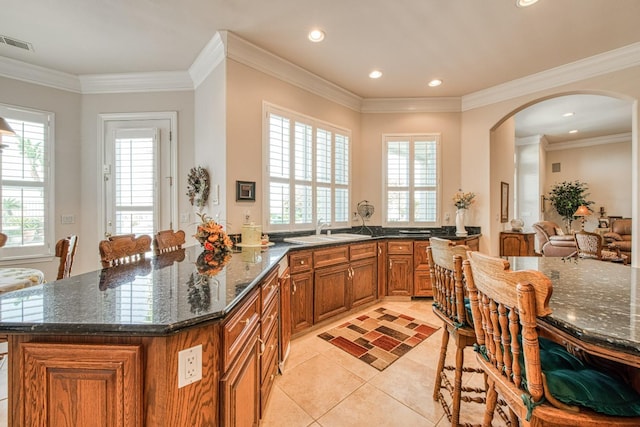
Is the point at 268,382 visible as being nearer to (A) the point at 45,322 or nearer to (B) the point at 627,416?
(A) the point at 45,322

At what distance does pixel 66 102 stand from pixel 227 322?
4166 millimetres

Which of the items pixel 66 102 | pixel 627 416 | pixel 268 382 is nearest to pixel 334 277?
pixel 268 382

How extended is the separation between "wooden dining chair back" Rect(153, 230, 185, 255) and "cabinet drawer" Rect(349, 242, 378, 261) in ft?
5.99

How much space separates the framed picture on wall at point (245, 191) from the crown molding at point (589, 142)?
9515mm

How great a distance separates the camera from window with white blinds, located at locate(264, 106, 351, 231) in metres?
3.18

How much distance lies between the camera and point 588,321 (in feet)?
3.23

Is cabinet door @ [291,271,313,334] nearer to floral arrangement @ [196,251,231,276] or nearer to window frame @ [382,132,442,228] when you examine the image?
floral arrangement @ [196,251,231,276]

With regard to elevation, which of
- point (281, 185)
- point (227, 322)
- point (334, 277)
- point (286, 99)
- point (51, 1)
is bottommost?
point (334, 277)

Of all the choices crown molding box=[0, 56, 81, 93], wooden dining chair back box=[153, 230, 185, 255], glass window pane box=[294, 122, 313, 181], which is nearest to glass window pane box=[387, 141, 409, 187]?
glass window pane box=[294, 122, 313, 181]

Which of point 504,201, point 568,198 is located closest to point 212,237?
point 504,201

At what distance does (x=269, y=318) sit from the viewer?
1.77m

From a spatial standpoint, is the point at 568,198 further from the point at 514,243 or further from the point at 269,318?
the point at 269,318

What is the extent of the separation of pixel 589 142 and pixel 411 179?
7.38 m

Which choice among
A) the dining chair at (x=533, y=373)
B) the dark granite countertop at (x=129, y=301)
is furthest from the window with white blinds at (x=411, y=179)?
the dining chair at (x=533, y=373)
